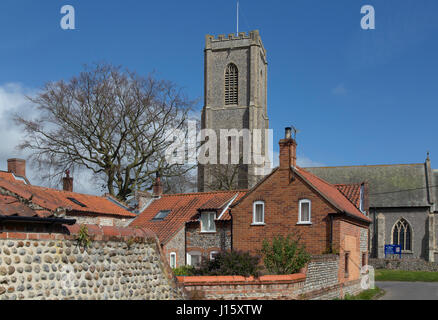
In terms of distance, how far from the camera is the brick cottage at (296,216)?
79.7 feet

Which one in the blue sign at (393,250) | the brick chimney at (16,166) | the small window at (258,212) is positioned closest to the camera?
the small window at (258,212)

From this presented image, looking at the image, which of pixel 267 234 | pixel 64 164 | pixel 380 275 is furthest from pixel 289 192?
pixel 64 164

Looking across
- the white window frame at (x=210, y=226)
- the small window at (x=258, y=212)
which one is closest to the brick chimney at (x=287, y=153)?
the small window at (x=258, y=212)

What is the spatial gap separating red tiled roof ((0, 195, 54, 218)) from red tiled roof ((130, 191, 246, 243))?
20.6 metres

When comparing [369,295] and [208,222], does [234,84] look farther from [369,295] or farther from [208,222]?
[369,295]

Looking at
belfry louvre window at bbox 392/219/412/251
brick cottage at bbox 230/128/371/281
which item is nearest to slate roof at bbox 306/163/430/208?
belfry louvre window at bbox 392/219/412/251

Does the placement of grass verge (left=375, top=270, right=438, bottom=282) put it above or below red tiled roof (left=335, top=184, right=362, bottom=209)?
below

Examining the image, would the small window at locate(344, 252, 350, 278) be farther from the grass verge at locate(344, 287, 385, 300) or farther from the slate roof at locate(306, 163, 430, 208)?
the slate roof at locate(306, 163, 430, 208)

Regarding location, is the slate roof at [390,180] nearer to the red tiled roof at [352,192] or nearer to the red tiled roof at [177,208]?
the red tiled roof at [352,192]

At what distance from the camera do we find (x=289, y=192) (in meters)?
25.6

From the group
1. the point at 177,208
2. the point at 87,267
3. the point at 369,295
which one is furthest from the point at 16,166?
the point at 87,267

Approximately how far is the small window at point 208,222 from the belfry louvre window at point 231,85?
140ft

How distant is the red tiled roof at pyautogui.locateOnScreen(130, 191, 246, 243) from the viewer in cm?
3094
